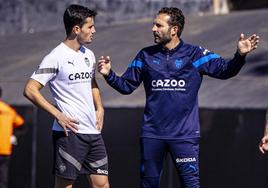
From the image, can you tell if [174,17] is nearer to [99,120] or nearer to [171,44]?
[171,44]

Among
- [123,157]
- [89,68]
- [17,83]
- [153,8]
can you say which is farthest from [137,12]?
[89,68]

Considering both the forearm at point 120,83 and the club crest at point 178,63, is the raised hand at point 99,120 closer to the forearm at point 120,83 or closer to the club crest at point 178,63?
the forearm at point 120,83

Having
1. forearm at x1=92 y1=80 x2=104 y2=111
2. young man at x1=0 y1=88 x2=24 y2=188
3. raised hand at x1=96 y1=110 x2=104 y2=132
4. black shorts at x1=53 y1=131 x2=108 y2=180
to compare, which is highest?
forearm at x1=92 y1=80 x2=104 y2=111

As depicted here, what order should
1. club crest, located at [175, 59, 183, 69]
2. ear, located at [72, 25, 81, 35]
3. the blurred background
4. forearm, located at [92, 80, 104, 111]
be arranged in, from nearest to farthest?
club crest, located at [175, 59, 183, 69]
ear, located at [72, 25, 81, 35]
forearm, located at [92, 80, 104, 111]
the blurred background

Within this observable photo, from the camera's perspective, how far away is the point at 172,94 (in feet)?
27.8

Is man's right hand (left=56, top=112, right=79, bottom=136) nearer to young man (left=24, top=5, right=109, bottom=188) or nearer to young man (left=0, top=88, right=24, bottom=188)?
→ young man (left=24, top=5, right=109, bottom=188)

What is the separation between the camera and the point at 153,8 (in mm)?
19891

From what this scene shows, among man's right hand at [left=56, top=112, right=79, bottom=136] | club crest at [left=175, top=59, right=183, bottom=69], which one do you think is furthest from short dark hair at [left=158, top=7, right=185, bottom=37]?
man's right hand at [left=56, top=112, right=79, bottom=136]

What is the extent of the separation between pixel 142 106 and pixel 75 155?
3364 mm

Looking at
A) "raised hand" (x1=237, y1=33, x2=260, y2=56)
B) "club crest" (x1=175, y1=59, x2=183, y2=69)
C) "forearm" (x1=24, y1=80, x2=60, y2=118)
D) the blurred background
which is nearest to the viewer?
"raised hand" (x1=237, y1=33, x2=260, y2=56)

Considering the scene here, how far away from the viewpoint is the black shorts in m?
8.60

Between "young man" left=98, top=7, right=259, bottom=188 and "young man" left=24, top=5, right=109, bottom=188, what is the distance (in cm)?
23

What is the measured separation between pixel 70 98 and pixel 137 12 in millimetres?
11501

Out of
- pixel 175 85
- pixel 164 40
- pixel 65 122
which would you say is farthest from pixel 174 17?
pixel 65 122
